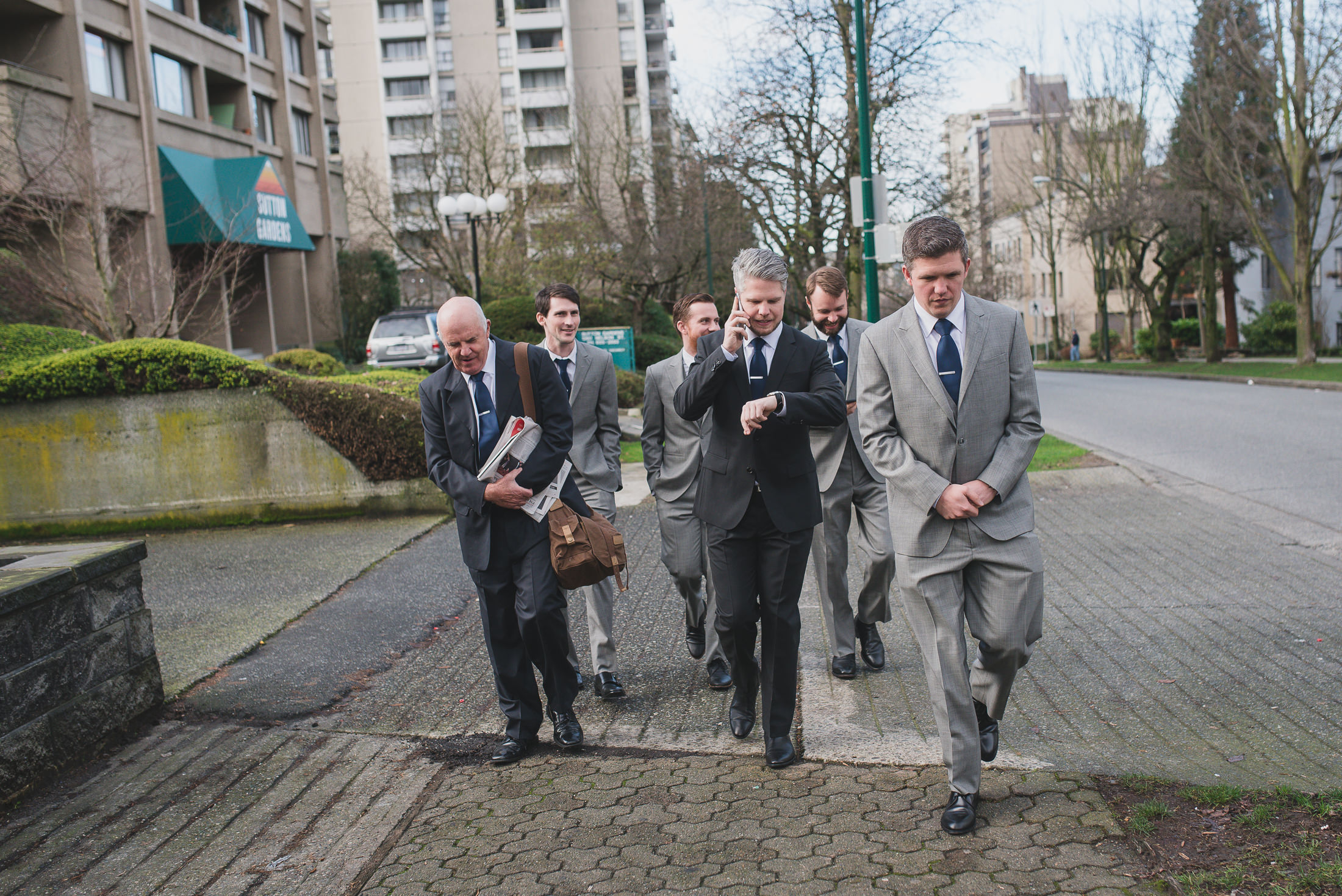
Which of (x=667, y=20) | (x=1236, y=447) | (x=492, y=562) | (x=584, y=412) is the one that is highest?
(x=667, y=20)

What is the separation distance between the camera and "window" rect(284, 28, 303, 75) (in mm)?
34312

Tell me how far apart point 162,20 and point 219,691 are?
25768 millimetres

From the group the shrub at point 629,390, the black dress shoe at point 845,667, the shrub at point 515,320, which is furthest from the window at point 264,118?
the black dress shoe at point 845,667

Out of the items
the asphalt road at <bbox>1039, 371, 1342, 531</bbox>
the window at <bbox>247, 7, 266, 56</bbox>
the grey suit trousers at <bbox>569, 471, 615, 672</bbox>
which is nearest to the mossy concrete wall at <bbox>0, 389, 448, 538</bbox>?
the grey suit trousers at <bbox>569, 471, 615, 672</bbox>

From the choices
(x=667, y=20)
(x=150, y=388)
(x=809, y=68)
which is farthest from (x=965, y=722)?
(x=667, y=20)

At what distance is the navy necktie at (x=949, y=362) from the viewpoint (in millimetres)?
3809

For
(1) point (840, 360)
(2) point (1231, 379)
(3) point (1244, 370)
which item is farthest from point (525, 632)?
(3) point (1244, 370)

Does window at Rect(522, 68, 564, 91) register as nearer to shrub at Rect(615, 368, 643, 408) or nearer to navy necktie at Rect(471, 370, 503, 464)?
shrub at Rect(615, 368, 643, 408)

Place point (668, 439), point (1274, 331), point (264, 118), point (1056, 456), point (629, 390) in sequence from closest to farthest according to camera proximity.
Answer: point (668, 439)
point (1056, 456)
point (629, 390)
point (264, 118)
point (1274, 331)

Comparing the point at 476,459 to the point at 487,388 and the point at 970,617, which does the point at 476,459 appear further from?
the point at 970,617

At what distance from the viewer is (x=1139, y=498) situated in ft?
34.7

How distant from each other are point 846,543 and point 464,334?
88.7 inches

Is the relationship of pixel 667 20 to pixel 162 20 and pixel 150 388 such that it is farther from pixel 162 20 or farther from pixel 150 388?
pixel 150 388

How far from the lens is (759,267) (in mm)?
4234
